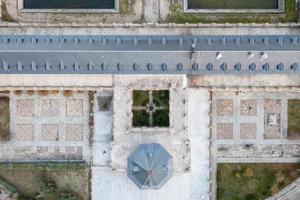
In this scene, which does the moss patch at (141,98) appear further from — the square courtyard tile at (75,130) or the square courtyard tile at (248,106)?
the square courtyard tile at (248,106)

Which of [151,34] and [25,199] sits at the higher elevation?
[151,34]

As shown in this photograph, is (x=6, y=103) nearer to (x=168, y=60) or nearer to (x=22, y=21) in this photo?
(x=22, y=21)

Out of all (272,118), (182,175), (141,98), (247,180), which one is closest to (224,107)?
(272,118)

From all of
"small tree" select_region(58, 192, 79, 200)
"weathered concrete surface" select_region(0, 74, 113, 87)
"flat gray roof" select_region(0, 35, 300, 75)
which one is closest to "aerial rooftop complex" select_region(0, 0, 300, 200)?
"small tree" select_region(58, 192, 79, 200)

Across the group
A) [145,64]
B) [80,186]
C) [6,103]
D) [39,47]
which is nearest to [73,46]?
[39,47]

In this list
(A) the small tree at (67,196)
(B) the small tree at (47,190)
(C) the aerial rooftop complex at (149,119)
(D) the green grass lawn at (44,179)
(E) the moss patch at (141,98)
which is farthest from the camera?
(D) the green grass lawn at (44,179)

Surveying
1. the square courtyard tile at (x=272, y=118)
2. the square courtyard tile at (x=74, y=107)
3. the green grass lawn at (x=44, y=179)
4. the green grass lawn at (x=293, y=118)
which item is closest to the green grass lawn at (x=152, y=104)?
the square courtyard tile at (x=74, y=107)
